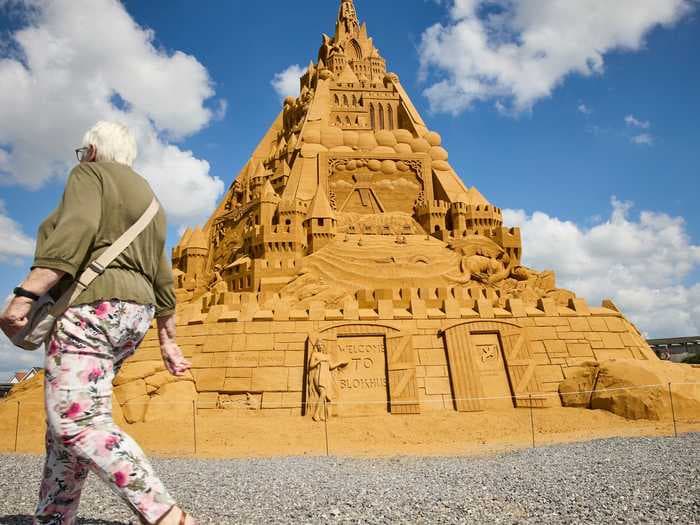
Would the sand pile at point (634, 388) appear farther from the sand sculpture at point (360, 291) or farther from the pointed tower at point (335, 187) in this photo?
the pointed tower at point (335, 187)

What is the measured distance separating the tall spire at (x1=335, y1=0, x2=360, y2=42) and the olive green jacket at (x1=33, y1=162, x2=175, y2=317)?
48.9m

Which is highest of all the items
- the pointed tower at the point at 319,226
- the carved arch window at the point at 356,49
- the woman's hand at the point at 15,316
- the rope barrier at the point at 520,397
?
the carved arch window at the point at 356,49

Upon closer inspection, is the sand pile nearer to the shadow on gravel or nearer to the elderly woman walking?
the shadow on gravel

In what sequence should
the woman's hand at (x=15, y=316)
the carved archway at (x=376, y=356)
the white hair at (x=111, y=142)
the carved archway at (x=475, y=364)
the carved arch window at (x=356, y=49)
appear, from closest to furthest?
the woman's hand at (x=15, y=316), the white hair at (x=111, y=142), the carved archway at (x=376, y=356), the carved archway at (x=475, y=364), the carved arch window at (x=356, y=49)

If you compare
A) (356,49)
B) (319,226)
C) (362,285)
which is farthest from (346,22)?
(362,285)

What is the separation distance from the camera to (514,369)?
507 inches

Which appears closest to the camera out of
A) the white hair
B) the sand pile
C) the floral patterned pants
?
the floral patterned pants

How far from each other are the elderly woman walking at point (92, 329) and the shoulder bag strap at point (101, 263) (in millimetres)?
24

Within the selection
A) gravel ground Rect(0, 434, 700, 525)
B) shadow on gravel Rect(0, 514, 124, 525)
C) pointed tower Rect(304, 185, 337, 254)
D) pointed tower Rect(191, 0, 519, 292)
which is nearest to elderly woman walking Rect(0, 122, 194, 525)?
shadow on gravel Rect(0, 514, 124, 525)

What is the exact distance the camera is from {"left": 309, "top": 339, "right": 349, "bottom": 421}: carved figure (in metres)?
11.8

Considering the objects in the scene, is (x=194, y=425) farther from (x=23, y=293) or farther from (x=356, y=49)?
(x=356, y=49)

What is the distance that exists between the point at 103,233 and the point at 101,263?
0.56 feet

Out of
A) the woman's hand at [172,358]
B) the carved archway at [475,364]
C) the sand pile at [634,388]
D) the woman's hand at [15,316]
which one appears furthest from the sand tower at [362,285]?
the woman's hand at [15,316]

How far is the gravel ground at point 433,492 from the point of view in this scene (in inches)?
139
